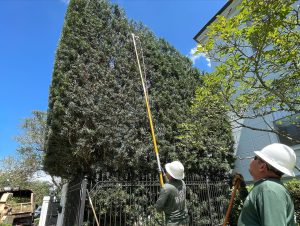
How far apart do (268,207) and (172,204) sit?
2.73 m

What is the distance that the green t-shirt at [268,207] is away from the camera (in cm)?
179

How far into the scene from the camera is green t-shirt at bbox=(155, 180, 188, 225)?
4293mm

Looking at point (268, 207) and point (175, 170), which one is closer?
point (268, 207)

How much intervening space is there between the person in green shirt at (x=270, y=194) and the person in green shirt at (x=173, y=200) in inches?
89.5

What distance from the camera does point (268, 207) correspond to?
1.82m

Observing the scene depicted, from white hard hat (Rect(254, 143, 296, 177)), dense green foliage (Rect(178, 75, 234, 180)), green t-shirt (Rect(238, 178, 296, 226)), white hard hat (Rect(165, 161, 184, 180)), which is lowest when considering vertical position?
green t-shirt (Rect(238, 178, 296, 226))

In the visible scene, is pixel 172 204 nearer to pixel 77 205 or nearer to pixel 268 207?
pixel 268 207

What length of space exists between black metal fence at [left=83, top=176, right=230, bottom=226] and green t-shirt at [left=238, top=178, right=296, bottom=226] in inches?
231

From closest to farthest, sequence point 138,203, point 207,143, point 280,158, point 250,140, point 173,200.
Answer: point 280,158 < point 173,200 < point 138,203 < point 207,143 < point 250,140

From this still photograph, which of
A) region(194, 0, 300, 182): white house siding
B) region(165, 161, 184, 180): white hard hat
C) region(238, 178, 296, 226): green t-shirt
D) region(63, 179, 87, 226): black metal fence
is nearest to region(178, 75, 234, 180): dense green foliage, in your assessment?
region(194, 0, 300, 182): white house siding

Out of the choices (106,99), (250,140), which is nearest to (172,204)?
(106,99)

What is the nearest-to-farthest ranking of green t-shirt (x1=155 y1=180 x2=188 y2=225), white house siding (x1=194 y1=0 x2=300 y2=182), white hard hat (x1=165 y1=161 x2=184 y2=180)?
green t-shirt (x1=155 y1=180 x2=188 y2=225)
white hard hat (x1=165 y1=161 x2=184 y2=180)
white house siding (x1=194 y1=0 x2=300 y2=182)

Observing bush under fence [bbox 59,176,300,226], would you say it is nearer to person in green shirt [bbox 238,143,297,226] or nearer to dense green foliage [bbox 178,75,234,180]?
dense green foliage [bbox 178,75,234,180]

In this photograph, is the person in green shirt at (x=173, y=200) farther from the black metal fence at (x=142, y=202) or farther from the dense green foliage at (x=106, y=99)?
the dense green foliage at (x=106, y=99)
